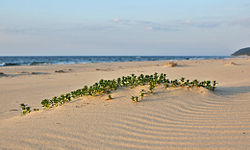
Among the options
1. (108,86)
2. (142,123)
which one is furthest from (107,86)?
(142,123)

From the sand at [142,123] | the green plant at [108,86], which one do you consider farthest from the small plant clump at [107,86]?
the sand at [142,123]

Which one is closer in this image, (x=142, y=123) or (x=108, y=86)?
(x=142, y=123)

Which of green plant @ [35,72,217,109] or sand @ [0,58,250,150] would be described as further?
green plant @ [35,72,217,109]

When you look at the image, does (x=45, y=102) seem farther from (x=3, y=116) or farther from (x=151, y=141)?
(x=151, y=141)

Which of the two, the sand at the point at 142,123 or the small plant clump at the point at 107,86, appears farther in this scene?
the small plant clump at the point at 107,86

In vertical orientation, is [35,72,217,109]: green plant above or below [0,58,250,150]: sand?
above

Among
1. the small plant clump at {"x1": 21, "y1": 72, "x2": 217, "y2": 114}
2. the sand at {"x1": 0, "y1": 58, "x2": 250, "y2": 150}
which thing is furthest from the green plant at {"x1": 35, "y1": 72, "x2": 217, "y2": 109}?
the sand at {"x1": 0, "y1": 58, "x2": 250, "y2": 150}

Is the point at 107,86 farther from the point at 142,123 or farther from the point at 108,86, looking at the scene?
the point at 142,123

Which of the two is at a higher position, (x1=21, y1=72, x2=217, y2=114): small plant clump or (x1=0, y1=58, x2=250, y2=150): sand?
(x1=21, y1=72, x2=217, y2=114): small plant clump

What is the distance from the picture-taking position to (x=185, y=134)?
10.5 feet

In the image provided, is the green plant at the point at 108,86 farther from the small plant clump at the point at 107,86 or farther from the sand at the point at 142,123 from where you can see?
the sand at the point at 142,123

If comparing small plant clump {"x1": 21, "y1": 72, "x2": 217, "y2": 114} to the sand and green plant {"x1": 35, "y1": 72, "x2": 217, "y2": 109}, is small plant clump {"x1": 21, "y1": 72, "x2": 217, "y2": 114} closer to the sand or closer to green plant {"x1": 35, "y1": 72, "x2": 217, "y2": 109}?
green plant {"x1": 35, "y1": 72, "x2": 217, "y2": 109}

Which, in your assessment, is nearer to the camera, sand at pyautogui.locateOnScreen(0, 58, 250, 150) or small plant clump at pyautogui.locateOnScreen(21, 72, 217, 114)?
sand at pyautogui.locateOnScreen(0, 58, 250, 150)

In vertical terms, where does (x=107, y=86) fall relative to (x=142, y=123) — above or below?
above
